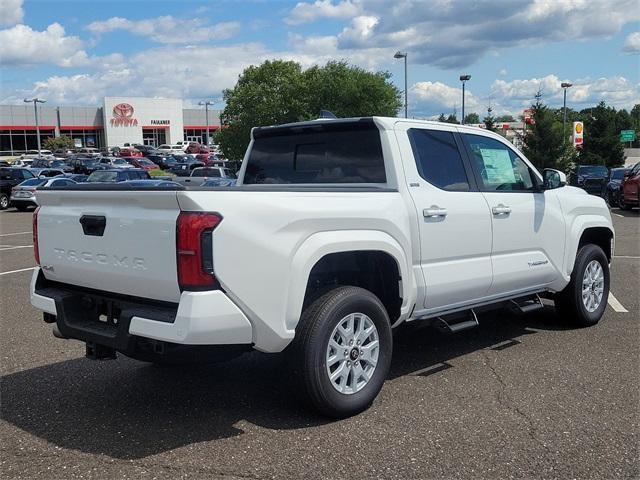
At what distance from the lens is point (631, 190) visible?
2314 cm

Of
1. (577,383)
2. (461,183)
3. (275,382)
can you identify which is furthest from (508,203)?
(275,382)

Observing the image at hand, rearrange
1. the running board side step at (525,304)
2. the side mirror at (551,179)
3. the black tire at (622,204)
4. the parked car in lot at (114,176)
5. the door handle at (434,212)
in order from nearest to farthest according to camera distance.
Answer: the door handle at (434,212) < the running board side step at (525,304) < the side mirror at (551,179) < the black tire at (622,204) < the parked car in lot at (114,176)

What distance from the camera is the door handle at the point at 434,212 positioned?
4781mm

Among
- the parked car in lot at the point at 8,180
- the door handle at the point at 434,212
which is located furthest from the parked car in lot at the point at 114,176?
the door handle at the point at 434,212

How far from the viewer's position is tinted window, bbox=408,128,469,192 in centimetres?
502

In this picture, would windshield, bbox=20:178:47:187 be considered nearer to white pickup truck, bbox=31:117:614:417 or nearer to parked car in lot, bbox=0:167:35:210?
parked car in lot, bbox=0:167:35:210

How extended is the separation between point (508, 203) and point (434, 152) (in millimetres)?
910

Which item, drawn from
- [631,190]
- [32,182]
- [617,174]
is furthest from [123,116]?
[631,190]

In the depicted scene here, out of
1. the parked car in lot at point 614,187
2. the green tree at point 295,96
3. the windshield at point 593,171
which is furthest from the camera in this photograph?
the green tree at point 295,96

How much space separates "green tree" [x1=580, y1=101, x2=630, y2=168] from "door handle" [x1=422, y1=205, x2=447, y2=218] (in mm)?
42374

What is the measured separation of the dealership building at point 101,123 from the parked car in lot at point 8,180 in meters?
60.7

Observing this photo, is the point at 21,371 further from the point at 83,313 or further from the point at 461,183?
the point at 461,183

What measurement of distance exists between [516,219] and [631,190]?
1992cm

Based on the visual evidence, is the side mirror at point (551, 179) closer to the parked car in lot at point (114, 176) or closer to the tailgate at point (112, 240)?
the tailgate at point (112, 240)
